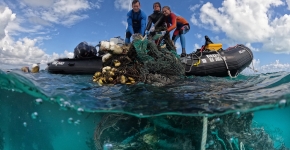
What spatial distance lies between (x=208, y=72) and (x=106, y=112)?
6.41 m

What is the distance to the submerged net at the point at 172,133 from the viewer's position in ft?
16.6

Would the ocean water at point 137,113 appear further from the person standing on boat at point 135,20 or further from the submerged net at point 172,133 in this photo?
the person standing on boat at point 135,20

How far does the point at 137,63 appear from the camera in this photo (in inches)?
280

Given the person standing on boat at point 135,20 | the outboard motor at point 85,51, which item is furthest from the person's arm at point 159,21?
the outboard motor at point 85,51

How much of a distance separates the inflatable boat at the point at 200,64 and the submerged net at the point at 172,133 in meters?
4.49

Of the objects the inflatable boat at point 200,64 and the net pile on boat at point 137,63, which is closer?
the net pile on boat at point 137,63

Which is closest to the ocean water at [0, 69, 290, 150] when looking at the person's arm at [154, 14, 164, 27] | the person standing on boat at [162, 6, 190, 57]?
the person's arm at [154, 14, 164, 27]

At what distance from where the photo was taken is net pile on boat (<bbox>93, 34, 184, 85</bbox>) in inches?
269

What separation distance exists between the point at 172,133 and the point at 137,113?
94cm

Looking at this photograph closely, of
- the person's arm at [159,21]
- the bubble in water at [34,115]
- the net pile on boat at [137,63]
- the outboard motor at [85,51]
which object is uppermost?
the person's arm at [159,21]

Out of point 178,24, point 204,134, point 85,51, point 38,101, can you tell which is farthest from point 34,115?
point 178,24

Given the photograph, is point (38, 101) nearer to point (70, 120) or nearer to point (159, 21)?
point (70, 120)

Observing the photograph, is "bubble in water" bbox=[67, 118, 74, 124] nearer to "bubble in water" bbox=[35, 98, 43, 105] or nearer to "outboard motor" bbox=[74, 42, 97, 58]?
"bubble in water" bbox=[35, 98, 43, 105]

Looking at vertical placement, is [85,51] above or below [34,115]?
above
